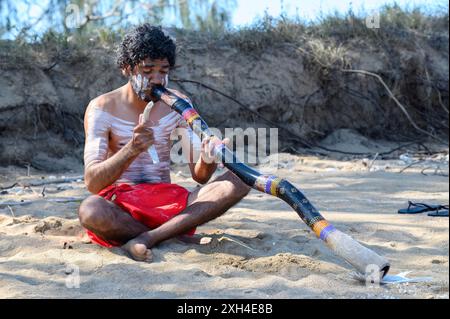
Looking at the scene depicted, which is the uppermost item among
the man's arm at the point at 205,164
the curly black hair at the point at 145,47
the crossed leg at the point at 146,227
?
the curly black hair at the point at 145,47

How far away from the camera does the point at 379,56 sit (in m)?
8.35

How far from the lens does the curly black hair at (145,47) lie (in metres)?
3.39

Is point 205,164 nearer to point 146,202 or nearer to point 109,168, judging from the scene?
point 146,202

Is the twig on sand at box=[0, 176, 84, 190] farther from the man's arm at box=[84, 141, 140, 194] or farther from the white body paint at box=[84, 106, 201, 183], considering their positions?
the man's arm at box=[84, 141, 140, 194]

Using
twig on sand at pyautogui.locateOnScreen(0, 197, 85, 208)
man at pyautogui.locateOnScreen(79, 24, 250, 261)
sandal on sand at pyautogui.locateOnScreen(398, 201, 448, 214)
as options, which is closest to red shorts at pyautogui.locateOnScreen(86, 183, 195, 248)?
man at pyautogui.locateOnScreen(79, 24, 250, 261)

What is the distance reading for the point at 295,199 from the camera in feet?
9.66

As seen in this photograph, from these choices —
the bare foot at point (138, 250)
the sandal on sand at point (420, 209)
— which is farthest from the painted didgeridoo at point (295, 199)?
the sandal on sand at point (420, 209)

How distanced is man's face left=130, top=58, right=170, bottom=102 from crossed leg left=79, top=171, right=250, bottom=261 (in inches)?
20.9

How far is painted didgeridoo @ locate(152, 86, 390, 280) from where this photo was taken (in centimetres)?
277

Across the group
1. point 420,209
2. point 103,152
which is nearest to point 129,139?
point 103,152

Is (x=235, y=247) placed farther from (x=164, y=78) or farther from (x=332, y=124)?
(x=332, y=124)

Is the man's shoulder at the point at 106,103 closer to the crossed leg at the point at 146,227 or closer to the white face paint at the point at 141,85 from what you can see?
the white face paint at the point at 141,85
